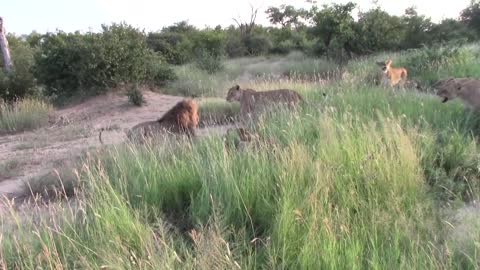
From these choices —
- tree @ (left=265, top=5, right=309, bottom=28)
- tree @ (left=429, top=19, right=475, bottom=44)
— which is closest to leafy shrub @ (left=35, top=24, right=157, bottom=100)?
tree @ (left=429, top=19, right=475, bottom=44)

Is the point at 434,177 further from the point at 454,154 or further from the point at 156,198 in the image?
the point at 156,198

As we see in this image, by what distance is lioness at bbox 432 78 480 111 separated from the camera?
21.9ft

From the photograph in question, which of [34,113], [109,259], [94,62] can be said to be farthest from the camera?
[94,62]

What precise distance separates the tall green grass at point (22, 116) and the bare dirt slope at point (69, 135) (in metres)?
0.39

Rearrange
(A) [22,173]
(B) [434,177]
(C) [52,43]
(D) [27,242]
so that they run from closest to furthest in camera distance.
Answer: (D) [27,242]
(B) [434,177]
(A) [22,173]
(C) [52,43]

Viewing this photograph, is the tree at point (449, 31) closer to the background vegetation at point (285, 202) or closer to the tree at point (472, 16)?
the tree at point (472, 16)

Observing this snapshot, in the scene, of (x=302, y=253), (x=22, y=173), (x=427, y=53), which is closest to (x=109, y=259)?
(x=302, y=253)

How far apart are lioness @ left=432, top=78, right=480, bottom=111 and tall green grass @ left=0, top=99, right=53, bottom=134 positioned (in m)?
10.9

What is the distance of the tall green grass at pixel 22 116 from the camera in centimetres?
1350

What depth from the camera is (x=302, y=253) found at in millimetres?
→ 2949

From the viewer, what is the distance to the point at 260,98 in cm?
920

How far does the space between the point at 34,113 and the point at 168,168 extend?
10.5 m

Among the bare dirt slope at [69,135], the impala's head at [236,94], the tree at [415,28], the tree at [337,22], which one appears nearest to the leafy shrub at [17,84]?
the bare dirt slope at [69,135]

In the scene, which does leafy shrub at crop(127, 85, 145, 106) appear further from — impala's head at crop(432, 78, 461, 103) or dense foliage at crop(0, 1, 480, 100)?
impala's head at crop(432, 78, 461, 103)
